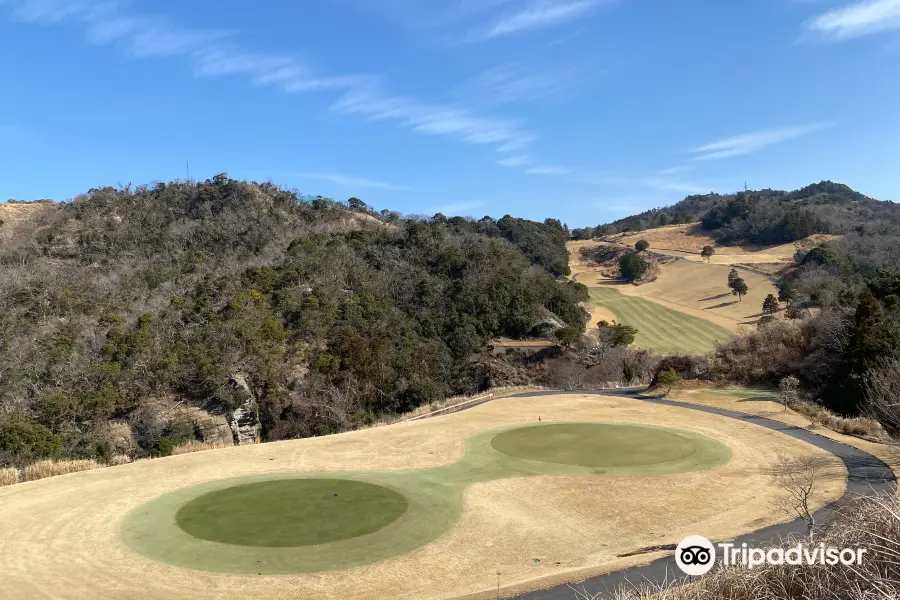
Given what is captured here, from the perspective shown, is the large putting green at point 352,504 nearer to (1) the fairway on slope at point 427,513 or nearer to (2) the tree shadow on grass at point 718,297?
(1) the fairway on slope at point 427,513

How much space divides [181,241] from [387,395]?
30021 millimetres

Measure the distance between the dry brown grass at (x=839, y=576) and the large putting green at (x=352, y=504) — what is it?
7633mm

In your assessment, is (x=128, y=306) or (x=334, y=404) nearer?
(x=334, y=404)

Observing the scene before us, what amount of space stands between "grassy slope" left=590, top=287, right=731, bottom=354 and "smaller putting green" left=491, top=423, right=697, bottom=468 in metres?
19.7

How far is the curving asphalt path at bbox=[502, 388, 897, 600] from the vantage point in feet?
32.4

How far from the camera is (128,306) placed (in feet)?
120

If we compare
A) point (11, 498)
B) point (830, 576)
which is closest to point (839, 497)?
point (830, 576)

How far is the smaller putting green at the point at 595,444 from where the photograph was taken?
18.9 m

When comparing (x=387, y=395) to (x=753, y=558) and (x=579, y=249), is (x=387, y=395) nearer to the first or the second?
(x=753, y=558)

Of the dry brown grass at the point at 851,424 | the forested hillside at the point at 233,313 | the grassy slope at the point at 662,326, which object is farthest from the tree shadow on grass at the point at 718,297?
the dry brown grass at the point at 851,424

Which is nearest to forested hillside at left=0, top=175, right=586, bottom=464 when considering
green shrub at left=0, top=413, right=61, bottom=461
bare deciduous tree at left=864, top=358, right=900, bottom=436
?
green shrub at left=0, top=413, right=61, bottom=461

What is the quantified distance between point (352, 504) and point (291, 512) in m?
1.49

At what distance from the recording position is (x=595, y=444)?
818 inches

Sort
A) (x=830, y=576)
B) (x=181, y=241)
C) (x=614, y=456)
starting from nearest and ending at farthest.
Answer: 1. (x=830, y=576)
2. (x=614, y=456)
3. (x=181, y=241)
